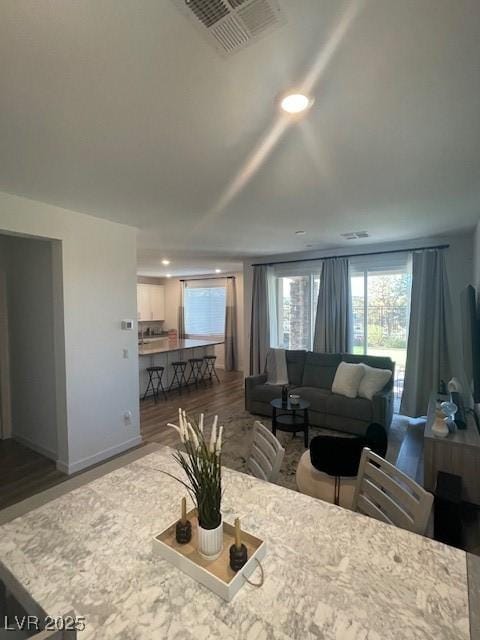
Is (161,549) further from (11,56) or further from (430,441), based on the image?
(430,441)

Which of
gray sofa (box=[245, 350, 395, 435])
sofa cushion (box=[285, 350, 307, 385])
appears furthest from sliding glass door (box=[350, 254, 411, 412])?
sofa cushion (box=[285, 350, 307, 385])

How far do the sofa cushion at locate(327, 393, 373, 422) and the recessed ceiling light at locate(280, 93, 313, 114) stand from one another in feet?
11.2

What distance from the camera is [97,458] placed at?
3.25m

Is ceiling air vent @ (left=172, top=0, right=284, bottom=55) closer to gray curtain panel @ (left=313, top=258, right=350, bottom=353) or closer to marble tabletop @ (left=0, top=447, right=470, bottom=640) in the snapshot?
marble tabletop @ (left=0, top=447, right=470, bottom=640)

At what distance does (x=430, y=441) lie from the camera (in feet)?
8.82

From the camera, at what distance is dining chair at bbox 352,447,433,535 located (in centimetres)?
125

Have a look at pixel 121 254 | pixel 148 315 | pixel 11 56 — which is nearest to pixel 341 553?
pixel 11 56

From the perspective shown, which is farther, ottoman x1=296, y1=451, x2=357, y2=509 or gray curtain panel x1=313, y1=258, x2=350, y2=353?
gray curtain panel x1=313, y1=258, x2=350, y2=353

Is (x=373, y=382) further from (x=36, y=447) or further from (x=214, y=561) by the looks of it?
(x=36, y=447)

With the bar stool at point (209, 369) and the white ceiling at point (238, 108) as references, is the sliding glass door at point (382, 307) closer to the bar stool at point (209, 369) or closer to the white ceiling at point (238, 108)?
the white ceiling at point (238, 108)

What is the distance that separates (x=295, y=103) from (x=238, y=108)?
0.87 feet

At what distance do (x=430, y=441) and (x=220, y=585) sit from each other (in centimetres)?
249

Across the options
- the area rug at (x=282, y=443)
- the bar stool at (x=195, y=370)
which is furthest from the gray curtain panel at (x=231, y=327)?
the area rug at (x=282, y=443)

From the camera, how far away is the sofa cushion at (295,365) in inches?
197
